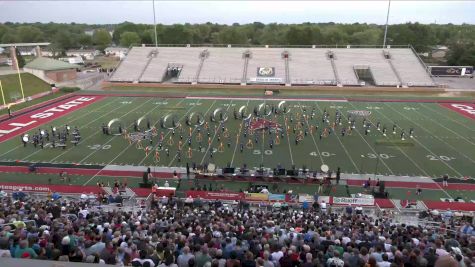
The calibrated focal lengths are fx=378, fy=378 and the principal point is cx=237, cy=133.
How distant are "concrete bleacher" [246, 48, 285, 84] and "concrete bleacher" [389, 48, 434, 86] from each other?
1602 cm

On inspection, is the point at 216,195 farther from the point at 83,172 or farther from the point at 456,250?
the point at 456,250

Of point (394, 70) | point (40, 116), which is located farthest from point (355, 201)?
point (394, 70)

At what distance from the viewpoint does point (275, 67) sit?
5394 cm

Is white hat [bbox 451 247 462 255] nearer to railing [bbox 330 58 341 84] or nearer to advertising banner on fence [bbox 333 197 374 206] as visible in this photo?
advertising banner on fence [bbox 333 197 374 206]

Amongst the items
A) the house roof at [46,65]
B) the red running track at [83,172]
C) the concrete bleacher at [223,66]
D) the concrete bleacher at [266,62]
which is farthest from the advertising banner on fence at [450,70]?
the house roof at [46,65]

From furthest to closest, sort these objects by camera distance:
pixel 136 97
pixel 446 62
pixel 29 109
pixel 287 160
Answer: pixel 446 62 < pixel 136 97 < pixel 29 109 < pixel 287 160

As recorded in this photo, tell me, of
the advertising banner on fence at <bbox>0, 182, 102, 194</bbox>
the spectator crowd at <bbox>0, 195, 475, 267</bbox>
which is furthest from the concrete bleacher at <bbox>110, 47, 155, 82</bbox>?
the spectator crowd at <bbox>0, 195, 475, 267</bbox>

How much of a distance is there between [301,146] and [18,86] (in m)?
34.6

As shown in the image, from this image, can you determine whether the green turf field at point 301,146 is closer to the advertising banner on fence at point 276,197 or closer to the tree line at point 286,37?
the advertising banner on fence at point 276,197

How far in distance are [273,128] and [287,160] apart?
246 inches

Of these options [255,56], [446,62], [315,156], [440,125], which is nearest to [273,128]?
[315,156]

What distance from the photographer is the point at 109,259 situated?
6.86 meters

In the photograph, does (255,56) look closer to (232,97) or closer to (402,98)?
(232,97)

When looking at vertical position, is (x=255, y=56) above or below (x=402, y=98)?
above
